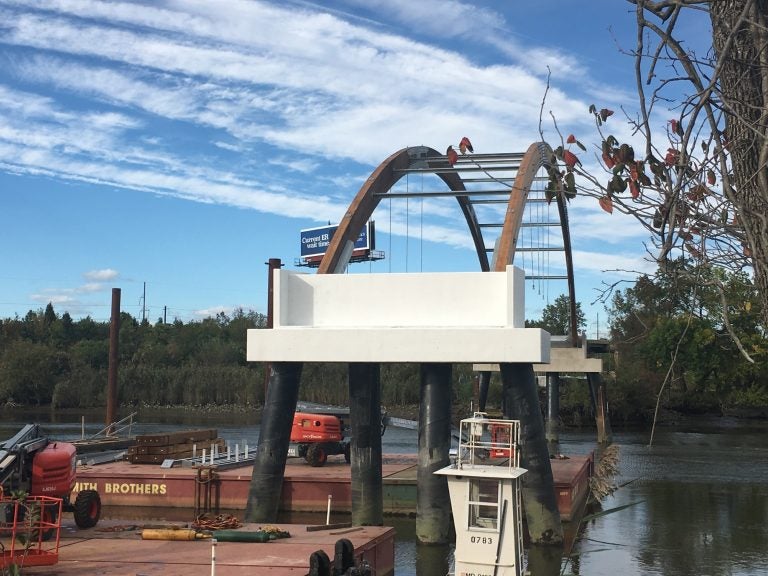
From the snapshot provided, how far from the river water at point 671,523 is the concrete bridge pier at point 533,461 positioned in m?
0.55

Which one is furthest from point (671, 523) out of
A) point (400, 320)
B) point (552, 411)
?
point (552, 411)

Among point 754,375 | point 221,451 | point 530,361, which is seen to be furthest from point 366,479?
point 754,375

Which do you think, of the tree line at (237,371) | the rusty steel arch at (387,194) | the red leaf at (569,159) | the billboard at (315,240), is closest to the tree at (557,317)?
the tree line at (237,371)

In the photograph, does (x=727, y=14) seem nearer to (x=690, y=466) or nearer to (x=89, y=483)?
(x=89, y=483)

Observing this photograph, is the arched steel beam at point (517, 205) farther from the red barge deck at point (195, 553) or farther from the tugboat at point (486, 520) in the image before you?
the red barge deck at point (195, 553)

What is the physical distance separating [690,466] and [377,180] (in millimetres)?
23127

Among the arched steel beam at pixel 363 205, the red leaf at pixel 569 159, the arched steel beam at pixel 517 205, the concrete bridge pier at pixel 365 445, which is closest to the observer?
the red leaf at pixel 569 159

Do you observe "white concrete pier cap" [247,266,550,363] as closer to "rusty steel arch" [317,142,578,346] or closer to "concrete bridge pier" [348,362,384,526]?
"concrete bridge pier" [348,362,384,526]

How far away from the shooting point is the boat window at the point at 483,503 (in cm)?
1402

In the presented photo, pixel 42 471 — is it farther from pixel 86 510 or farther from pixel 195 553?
pixel 195 553

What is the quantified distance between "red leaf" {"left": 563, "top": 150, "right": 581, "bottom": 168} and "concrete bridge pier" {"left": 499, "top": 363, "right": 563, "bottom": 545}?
49.3ft

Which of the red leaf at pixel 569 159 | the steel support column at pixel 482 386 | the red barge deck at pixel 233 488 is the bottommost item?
the red barge deck at pixel 233 488

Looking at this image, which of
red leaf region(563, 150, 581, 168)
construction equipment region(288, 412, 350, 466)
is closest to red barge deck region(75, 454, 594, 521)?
construction equipment region(288, 412, 350, 466)

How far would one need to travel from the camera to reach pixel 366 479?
21.3m
